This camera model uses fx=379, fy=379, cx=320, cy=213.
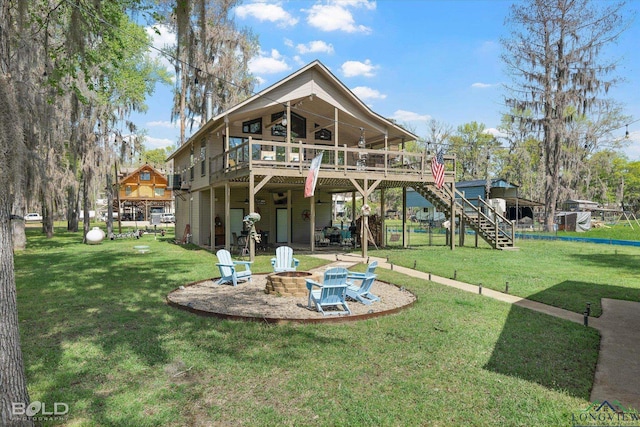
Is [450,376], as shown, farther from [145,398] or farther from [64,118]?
[64,118]

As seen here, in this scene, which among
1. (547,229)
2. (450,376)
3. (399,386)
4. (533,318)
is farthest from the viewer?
(547,229)

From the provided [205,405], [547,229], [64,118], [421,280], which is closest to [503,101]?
[547,229]

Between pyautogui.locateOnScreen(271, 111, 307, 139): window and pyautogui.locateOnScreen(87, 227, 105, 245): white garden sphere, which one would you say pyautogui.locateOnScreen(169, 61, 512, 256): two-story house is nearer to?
pyautogui.locateOnScreen(271, 111, 307, 139): window

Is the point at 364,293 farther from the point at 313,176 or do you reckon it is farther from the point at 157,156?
the point at 157,156

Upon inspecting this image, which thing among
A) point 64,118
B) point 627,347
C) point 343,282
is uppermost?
point 64,118

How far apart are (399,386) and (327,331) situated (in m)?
1.96

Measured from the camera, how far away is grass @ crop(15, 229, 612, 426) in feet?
11.8

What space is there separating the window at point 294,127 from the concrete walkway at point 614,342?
11326 millimetres

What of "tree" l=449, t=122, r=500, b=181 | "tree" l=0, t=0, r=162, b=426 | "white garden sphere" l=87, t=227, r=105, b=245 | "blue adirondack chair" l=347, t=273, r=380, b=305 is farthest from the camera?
"tree" l=449, t=122, r=500, b=181

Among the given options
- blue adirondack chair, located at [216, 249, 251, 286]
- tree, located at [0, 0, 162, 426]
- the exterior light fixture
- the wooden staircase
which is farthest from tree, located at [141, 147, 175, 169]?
blue adirondack chair, located at [216, 249, 251, 286]

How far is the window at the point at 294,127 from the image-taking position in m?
18.5

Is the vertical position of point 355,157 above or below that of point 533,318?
above

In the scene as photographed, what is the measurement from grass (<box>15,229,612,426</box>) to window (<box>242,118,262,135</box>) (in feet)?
38.4

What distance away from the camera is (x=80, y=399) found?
3768 mm
